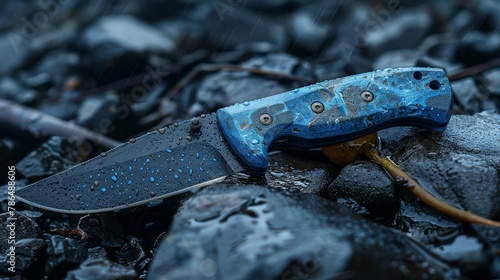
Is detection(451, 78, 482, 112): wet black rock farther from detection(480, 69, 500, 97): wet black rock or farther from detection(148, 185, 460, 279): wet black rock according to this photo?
detection(148, 185, 460, 279): wet black rock

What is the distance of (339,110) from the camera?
9.82 ft

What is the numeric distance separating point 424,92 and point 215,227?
4.42 feet

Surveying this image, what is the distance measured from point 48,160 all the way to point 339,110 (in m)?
1.99

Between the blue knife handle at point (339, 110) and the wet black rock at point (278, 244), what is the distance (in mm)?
415

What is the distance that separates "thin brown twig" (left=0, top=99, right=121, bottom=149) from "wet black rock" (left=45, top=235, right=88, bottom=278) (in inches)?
58.1

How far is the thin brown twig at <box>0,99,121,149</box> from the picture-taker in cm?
424

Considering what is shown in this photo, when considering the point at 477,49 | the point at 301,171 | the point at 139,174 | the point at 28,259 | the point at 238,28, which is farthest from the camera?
the point at 238,28

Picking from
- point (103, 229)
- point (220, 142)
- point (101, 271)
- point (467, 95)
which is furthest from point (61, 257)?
point (467, 95)

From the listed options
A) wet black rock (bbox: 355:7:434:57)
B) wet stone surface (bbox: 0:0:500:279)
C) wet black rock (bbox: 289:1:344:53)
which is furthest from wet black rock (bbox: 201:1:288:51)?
wet black rock (bbox: 355:7:434:57)

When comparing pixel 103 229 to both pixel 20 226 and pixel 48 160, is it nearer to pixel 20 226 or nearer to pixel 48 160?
pixel 20 226

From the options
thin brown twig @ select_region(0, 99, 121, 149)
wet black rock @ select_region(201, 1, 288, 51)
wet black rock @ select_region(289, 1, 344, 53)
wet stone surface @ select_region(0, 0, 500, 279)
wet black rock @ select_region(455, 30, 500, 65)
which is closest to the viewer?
wet stone surface @ select_region(0, 0, 500, 279)

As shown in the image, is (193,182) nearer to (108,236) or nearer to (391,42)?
(108,236)

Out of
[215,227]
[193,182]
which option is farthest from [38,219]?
[215,227]

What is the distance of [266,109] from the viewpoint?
2.98 meters
